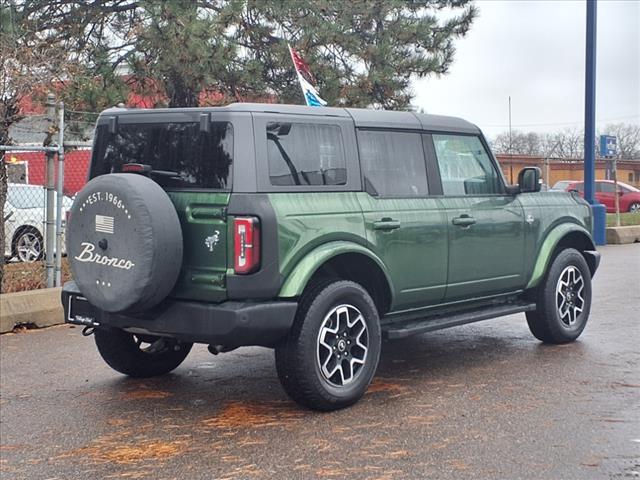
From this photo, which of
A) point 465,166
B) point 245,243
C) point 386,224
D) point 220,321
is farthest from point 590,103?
point 220,321

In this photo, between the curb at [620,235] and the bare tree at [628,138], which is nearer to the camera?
the curb at [620,235]

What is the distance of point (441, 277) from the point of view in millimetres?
6465

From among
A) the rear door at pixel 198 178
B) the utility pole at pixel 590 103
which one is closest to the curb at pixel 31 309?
the rear door at pixel 198 178

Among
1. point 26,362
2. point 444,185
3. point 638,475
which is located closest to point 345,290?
point 444,185

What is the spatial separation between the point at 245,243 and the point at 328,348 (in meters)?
0.91

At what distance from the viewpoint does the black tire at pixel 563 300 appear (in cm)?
741

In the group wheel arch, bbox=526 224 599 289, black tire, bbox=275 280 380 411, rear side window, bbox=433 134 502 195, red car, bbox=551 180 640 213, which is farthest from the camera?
red car, bbox=551 180 640 213

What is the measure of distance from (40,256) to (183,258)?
23.5ft

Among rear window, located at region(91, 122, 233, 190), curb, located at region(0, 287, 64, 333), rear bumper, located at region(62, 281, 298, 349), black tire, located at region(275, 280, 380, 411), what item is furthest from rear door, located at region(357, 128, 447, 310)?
curb, located at region(0, 287, 64, 333)

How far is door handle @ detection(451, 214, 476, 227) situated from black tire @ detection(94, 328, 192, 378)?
2.21 meters

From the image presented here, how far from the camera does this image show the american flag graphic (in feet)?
17.7

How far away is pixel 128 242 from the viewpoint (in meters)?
5.30

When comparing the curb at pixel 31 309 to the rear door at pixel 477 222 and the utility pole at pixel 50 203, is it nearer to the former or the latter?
the utility pole at pixel 50 203

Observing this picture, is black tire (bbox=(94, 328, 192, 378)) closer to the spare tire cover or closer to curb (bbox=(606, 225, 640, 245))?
the spare tire cover
